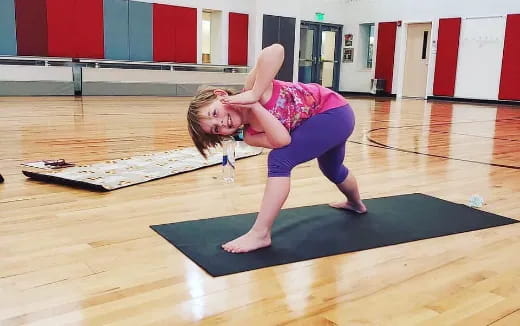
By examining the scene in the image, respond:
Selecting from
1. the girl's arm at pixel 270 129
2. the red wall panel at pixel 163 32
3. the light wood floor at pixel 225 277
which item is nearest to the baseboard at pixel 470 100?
the red wall panel at pixel 163 32

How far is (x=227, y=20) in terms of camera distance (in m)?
11.8

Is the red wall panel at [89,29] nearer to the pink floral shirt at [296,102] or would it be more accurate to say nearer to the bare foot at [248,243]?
the pink floral shirt at [296,102]

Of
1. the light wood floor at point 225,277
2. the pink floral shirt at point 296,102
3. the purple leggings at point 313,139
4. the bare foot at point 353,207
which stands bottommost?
the light wood floor at point 225,277

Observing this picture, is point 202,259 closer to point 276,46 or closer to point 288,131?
point 288,131

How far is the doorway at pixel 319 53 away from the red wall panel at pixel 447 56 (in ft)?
10.6

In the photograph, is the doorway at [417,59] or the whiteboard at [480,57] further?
the doorway at [417,59]

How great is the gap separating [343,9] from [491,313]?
47.0 ft

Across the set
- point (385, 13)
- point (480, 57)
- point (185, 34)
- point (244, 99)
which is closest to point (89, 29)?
point (185, 34)

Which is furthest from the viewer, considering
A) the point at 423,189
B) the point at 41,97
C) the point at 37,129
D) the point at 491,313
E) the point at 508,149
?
the point at 41,97

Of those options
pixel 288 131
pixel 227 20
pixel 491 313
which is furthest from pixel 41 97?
pixel 491 313

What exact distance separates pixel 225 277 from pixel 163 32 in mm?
10127

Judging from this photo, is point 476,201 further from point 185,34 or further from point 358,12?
point 358,12

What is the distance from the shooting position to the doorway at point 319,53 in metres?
14.5

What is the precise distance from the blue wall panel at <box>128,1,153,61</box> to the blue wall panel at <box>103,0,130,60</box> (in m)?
0.12
